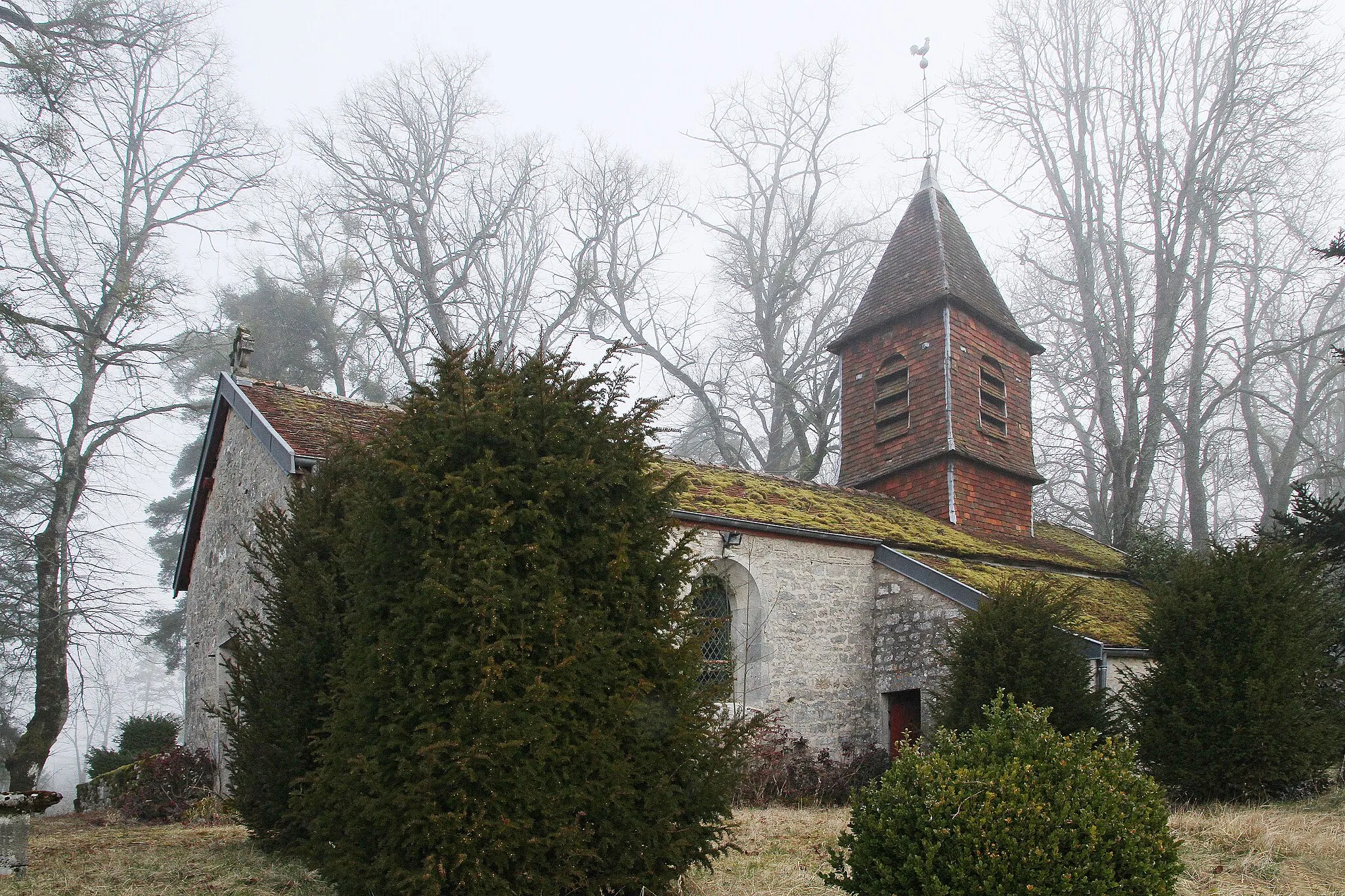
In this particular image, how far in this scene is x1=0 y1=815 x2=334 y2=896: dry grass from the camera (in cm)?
605

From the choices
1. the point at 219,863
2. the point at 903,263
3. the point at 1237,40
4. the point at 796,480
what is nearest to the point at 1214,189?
the point at 1237,40

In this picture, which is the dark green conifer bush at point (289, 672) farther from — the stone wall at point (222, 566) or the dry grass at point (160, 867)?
the stone wall at point (222, 566)

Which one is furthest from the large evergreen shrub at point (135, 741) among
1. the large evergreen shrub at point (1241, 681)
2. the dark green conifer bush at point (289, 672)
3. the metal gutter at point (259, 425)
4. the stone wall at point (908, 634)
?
the large evergreen shrub at point (1241, 681)

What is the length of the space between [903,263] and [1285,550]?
411 inches

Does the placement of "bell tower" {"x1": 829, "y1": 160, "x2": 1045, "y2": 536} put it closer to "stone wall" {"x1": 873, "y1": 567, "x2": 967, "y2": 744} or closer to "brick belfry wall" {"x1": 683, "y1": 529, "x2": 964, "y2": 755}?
"stone wall" {"x1": 873, "y1": 567, "x2": 967, "y2": 744}

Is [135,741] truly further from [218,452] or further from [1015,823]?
[1015,823]

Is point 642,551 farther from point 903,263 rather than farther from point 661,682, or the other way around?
point 903,263

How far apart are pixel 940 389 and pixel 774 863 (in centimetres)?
1122

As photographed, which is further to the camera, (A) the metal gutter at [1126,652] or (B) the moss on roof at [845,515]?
(B) the moss on roof at [845,515]

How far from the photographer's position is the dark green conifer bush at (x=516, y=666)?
4648 mm

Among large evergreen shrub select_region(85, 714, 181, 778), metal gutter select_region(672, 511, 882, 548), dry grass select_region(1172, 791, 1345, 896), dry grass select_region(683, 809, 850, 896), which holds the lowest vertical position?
large evergreen shrub select_region(85, 714, 181, 778)

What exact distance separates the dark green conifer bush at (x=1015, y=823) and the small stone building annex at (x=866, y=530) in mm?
4853

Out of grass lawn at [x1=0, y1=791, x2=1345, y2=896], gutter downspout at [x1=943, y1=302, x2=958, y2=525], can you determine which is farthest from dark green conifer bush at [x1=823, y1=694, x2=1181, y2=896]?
gutter downspout at [x1=943, y1=302, x2=958, y2=525]

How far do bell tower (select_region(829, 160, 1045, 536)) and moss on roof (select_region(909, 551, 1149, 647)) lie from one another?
1.90 metres
